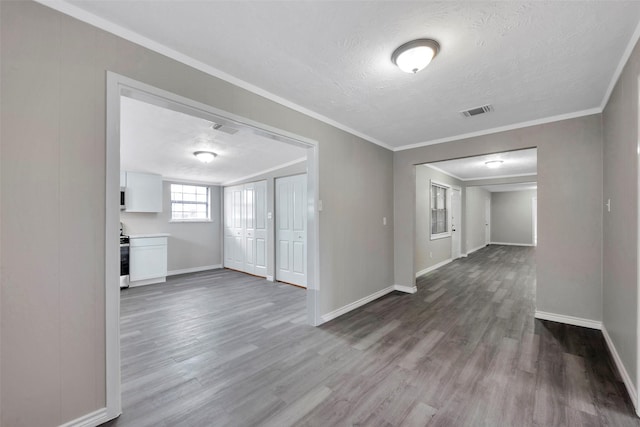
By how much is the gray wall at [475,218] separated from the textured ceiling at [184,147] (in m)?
6.80

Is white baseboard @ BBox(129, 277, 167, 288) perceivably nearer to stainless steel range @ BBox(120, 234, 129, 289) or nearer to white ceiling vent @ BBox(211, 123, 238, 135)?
stainless steel range @ BBox(120, 234, 129, 289)

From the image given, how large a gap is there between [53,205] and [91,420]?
1322 millimetres

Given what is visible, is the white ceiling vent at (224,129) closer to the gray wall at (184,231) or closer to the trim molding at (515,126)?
the trim molding at (515,126)

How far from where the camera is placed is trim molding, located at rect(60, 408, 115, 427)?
60.8 inches

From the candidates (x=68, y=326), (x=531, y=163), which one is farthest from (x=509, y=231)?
(x=68, y=326)

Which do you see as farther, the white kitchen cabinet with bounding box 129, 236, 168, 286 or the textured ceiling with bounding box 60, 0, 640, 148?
the white kitchen cabinet with bounding box 129, 236, 168, 286

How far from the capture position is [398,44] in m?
1.84

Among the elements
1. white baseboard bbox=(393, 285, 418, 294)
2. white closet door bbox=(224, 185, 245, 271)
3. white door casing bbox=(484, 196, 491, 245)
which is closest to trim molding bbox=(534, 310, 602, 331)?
white baseboard bbox=(393, 285, 418, 294)

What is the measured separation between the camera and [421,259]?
5.85 metres

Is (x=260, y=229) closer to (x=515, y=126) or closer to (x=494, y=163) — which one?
(x=515, y=126)

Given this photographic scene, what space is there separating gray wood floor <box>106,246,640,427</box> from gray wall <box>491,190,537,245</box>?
8898mm

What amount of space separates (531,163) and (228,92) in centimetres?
689

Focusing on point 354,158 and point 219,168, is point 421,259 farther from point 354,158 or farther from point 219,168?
point 219,168

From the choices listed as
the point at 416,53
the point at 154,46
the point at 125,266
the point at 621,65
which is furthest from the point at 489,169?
the point at 125,266
